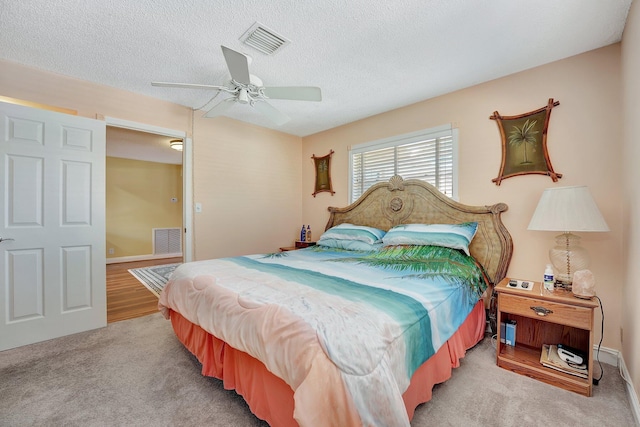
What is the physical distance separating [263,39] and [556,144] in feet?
8.75

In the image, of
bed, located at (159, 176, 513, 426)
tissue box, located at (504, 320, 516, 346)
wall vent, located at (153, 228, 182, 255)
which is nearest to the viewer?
bed, located at (159, 176, 513, 426)

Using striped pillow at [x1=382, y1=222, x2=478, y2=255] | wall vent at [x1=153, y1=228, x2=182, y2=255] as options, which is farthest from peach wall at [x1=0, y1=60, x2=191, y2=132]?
wall vent at [x1=153, y1=228, x2=182, y2=255]

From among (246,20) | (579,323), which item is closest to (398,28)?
(246,20)

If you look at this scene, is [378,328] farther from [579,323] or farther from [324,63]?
[324,63]

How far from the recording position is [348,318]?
119 cm

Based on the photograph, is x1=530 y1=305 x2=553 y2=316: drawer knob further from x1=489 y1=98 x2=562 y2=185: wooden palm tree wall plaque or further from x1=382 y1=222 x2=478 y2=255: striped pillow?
x1=489 y1=98 x2=562 y2=185: wooden palm tree wall plaque

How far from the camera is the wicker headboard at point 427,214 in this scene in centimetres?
263

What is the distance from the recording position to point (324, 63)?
247 cm

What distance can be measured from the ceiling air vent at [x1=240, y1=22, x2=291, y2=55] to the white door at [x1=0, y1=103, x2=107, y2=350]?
1.89m

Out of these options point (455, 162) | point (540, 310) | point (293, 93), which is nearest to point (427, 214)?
point (455, 162)

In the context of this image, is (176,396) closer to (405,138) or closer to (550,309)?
(550,309)

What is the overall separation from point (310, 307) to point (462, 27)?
2244 millimetres

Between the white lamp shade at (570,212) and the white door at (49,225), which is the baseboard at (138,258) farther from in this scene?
the white lamp shade at (570,212)

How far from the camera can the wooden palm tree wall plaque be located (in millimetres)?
2420
